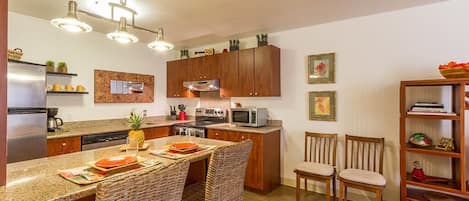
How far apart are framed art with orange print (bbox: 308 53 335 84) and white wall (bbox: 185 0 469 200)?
71mm

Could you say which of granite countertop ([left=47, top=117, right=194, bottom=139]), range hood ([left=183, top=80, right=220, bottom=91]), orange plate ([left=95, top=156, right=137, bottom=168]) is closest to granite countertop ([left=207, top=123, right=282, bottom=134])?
range hood ([left=183, top=80, right=220, bottom=91])

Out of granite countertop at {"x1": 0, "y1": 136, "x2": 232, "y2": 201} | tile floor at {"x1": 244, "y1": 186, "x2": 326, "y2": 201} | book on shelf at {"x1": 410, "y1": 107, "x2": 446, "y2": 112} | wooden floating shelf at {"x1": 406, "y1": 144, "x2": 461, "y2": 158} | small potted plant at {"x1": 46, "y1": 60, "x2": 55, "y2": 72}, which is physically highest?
small potted plant at {"x1": 46, "y1": 60, "x2": 55, "y2": 72}

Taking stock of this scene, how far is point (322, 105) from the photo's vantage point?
3.39m

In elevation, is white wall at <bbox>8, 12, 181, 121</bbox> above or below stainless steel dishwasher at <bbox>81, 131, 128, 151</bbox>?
above

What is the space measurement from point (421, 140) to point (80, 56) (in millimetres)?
4578

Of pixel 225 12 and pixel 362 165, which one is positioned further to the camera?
pixel 362 165

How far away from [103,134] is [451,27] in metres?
4.43

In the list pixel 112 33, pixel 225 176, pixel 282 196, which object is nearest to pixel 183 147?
pixel 225 176

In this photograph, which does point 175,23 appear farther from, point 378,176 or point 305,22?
point 378,176

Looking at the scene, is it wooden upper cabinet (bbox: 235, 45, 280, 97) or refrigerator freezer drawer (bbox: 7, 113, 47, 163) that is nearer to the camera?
refrigerator freezer drawer (bbox: 7, 113, 47, 163)

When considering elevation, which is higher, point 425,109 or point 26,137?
point 425,109

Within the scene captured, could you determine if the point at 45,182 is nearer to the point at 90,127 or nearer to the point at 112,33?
the point at 112,33

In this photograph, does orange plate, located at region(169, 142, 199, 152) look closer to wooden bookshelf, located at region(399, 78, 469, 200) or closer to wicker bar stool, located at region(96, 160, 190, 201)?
wicker bar stool, located at region(96, 160, 190, 201)

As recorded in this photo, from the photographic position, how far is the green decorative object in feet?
8.23
